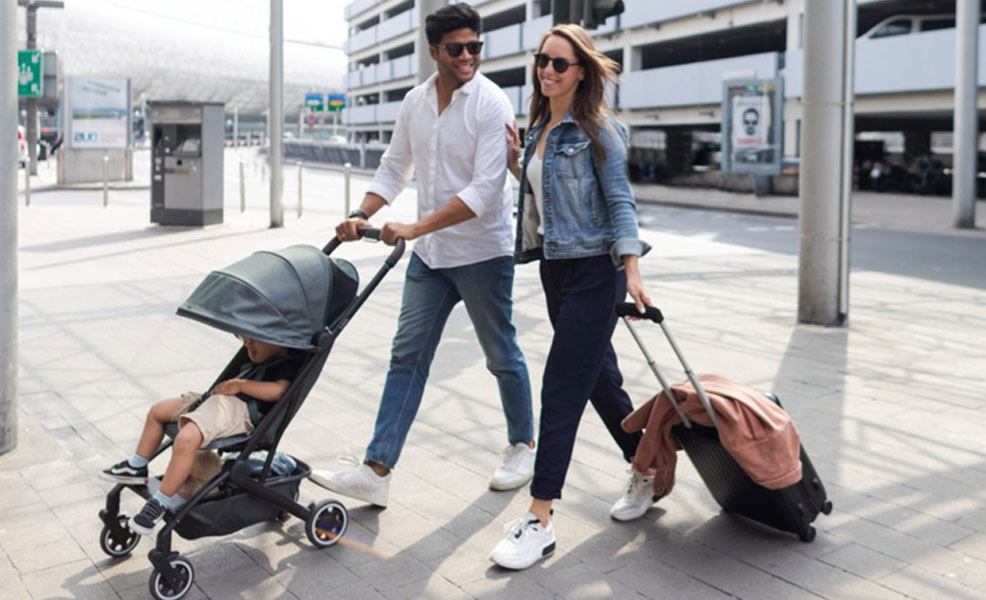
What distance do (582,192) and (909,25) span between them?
32261 mm

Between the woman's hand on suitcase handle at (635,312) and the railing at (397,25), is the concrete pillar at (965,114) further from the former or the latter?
the railing at (397,25)

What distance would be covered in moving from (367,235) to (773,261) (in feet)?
36.9

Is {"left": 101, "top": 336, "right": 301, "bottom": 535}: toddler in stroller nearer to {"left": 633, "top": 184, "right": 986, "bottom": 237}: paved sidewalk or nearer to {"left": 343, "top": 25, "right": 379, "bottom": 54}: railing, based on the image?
{"left": 633, "top": 184, "right": 986, "bottom": 237}: paved sidewalk

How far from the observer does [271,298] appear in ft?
12.3

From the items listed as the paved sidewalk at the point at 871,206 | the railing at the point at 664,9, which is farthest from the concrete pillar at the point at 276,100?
the railing at the point at 664,9

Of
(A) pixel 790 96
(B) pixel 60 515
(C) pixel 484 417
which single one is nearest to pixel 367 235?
(B) pixel 60 515

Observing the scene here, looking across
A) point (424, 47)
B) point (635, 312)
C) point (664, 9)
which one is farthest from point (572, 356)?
point (664, 9)

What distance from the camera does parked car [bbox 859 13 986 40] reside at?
108ft

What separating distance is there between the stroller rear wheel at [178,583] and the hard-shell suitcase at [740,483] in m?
1.63

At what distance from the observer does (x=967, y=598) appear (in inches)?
143

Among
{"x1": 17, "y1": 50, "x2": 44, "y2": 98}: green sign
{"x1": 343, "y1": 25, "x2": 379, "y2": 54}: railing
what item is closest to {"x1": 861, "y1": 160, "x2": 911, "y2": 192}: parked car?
{"x1": 17, "y1": 50, "x2": 44, "y2": 98}: green sign

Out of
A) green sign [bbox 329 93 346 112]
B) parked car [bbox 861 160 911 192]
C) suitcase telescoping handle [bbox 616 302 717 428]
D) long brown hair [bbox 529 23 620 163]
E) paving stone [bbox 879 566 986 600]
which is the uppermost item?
green sign [bbox 329 93 346 112]

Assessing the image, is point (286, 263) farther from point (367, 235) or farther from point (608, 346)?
point (608, 346)

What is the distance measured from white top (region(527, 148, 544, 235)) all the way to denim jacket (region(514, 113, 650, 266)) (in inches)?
1.1
